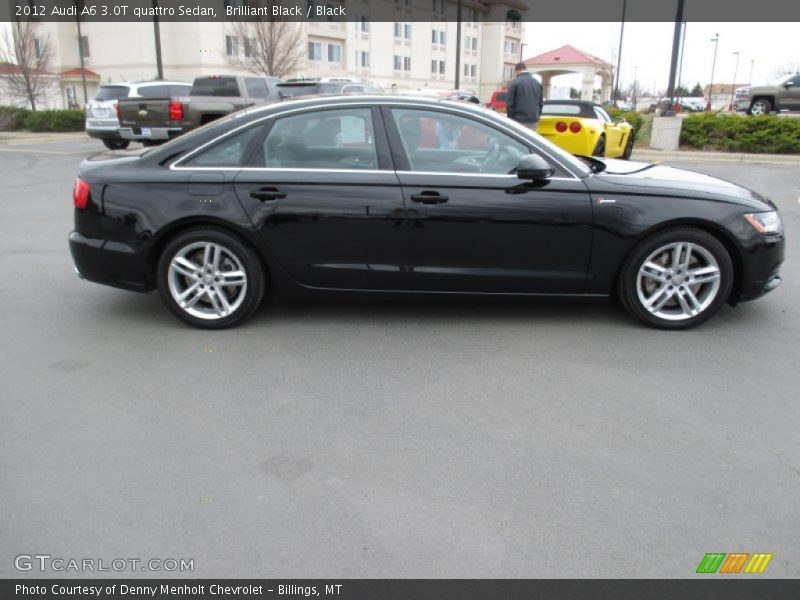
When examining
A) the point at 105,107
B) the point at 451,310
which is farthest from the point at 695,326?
the point at 105,107

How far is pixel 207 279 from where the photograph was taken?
16.5ft

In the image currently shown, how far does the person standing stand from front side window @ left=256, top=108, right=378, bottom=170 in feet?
22.8

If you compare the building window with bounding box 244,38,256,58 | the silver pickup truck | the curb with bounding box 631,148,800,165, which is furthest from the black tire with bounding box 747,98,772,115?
the building window with bounding box 244,38,256,58

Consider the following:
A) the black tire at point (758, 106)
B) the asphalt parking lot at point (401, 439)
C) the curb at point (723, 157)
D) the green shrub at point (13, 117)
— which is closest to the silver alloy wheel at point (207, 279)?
the asphalt parking lot at point (401, 439)

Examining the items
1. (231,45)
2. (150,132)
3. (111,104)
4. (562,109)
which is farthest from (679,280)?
(231,45)

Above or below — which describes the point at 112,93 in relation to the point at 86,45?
below

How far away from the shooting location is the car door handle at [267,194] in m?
4.91

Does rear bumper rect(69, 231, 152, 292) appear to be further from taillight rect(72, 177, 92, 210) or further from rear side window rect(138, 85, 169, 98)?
rear side window rect(138, 85, 169, 98)

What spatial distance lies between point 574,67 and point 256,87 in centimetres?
6449

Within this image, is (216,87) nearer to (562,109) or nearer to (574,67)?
(562,109)

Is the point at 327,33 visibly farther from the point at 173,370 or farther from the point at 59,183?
the point at 173,370

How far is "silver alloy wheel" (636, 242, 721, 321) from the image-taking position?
16.3 feet
